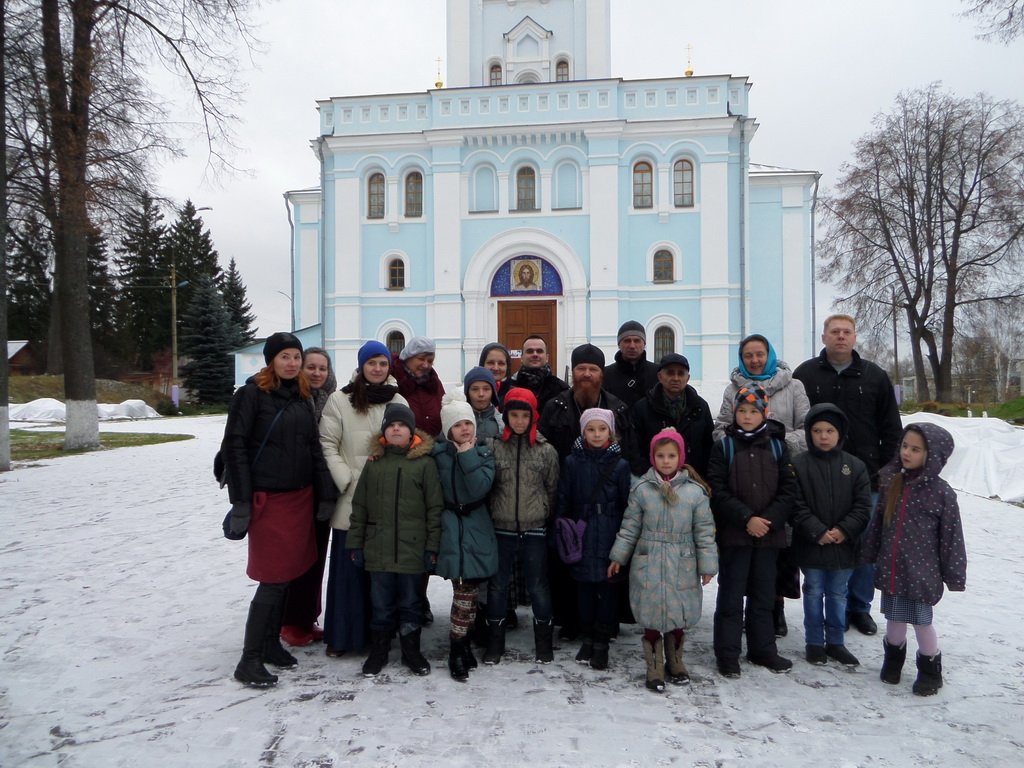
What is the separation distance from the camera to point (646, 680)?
3664 mm

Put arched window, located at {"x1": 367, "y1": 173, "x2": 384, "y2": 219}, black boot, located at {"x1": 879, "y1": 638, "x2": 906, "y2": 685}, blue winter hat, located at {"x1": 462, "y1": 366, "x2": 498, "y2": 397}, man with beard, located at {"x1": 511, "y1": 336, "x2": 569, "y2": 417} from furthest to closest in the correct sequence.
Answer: arched window, located at {"x1": 367, "y1": 173, "x2": 384, "y2": 219} < man with beard, located at {"x1": 511, "y1": 336, "x2": 569, "y2": 417} < blue winter hat, located at {"x1": 462, "y1": 366, "x2": 498, "y2": 397} < black boot, located at {"x1": 879, "y1": 638, "x2": 906, "y2": 685}

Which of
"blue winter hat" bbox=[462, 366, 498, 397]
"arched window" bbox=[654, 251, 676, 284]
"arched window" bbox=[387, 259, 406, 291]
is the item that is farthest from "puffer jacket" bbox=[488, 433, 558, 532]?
"arched window" bbox=[387, 259, 406, 291]

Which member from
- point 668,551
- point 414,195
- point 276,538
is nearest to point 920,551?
point 668,551

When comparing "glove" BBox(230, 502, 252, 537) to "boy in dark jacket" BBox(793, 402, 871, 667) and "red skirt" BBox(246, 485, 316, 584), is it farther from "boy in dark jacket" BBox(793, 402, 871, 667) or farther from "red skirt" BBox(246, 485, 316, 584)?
"boy in dark jacket" BBox(793, 402, 871, 667)

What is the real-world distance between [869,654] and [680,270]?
17288 mm

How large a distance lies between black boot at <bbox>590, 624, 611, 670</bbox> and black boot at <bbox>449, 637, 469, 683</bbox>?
70cm

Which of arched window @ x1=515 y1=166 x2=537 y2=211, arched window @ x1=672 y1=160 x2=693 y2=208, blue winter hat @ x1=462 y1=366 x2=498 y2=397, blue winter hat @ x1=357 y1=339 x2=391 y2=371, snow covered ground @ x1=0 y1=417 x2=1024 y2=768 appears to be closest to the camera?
snow covered ground @ x1=0 y1=417 x2=1024 y2=768

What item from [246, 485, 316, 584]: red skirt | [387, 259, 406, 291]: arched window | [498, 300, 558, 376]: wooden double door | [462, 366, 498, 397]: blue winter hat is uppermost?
[387, 259, 406, 291]: arched window

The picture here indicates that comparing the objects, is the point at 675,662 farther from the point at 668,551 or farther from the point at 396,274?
the point at 396,274

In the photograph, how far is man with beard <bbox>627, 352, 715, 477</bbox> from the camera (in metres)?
4.19

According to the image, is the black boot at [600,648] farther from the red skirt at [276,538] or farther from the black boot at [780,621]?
the red skirt at [276,538]

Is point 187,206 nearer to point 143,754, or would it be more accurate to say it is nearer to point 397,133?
point 397,133

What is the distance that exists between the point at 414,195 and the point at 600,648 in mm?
Result: 19436

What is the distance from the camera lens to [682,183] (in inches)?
811
